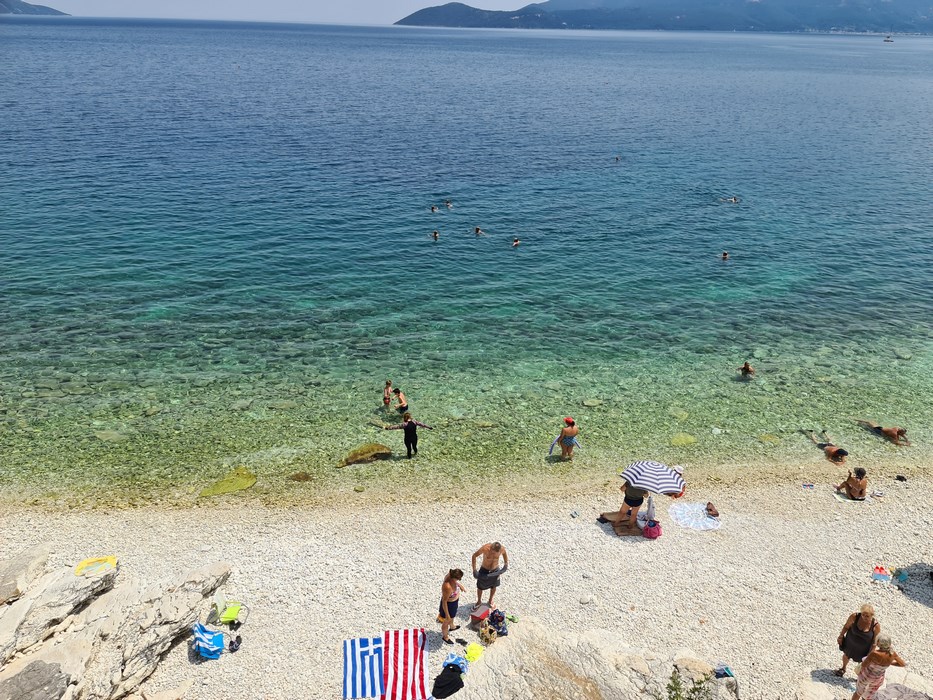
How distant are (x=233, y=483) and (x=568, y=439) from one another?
42.4ft

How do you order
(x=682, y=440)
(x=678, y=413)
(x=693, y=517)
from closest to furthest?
(x=693, y=517) → (x=682, y=440) → (x=678, y=413)

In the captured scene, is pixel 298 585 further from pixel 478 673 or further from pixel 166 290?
pixel 166 290

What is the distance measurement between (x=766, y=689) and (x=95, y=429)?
2563 centimetres

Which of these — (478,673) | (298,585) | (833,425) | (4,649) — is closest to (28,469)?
(4,649)

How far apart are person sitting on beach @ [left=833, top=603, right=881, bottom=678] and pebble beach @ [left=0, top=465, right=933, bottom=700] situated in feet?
3.00

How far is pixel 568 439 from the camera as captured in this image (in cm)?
2419

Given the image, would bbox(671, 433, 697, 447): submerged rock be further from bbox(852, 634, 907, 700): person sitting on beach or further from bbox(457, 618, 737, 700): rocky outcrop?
bbox(852, 634, 907, 700): person sitting on beach

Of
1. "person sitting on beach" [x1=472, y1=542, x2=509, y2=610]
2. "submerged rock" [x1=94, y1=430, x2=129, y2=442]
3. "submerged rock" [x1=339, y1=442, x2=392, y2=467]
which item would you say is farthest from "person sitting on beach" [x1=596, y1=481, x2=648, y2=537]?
"submerged rock" [x1=94, y1=430, x2=129, y2=442]

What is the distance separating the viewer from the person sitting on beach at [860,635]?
14539 millimetres

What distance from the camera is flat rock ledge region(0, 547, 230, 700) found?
44.9 ft

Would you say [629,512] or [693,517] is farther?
[693,517]

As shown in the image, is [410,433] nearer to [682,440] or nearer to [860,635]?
[682,440]

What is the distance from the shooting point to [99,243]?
4412cm

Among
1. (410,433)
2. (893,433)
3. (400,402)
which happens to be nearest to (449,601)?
(410,433)
